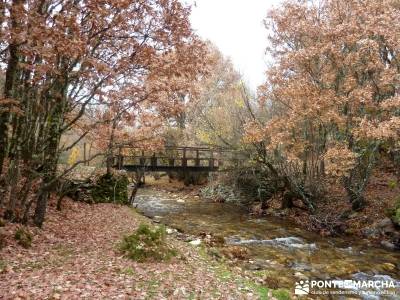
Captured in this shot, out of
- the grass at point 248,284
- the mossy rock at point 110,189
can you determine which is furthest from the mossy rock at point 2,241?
the mossy rock at point 110,189

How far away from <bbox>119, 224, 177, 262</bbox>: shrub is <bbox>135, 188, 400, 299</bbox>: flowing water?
2828mm

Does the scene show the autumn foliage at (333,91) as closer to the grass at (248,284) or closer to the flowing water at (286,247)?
the flowing water at (286,247)

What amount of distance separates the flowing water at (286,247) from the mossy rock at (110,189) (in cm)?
170

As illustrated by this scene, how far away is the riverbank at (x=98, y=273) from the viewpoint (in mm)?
6214

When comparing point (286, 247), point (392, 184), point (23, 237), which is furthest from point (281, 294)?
point (392, 184)

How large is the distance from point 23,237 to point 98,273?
104 inches

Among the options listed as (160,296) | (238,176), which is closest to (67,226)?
(160,296)

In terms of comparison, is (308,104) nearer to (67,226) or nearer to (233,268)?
(233,268)

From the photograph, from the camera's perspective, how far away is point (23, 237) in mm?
8688

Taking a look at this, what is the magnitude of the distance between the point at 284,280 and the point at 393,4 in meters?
16.3

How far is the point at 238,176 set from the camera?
2391 centimetres

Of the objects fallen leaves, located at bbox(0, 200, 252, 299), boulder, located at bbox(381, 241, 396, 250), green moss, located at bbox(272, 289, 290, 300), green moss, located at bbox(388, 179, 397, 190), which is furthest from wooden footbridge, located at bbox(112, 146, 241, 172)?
green moss, located at bbox(272, 289, 290, 300)

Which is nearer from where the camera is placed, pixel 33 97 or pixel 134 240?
pixel 134 240

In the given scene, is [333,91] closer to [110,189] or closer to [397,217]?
[397,217]
